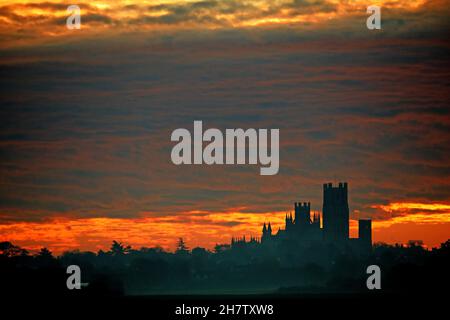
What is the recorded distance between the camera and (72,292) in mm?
162875
